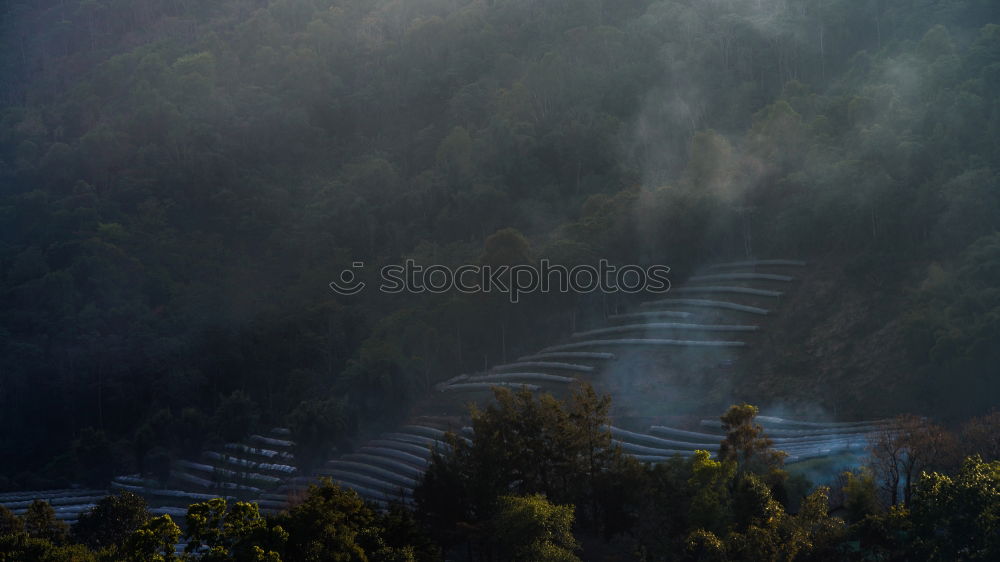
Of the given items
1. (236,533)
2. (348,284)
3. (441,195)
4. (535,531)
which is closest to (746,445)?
(535,531)

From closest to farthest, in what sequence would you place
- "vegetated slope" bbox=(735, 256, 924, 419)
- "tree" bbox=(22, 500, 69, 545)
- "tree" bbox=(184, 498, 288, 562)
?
"tree" bbox=(184, 498, 288, 562)
"tree" bbox=(22, 500, 69, 545)
"vegetated slope" bbox=(735, 256, 924, 419)

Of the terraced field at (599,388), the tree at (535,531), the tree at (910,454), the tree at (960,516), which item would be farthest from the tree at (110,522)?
the tree at (910,454)

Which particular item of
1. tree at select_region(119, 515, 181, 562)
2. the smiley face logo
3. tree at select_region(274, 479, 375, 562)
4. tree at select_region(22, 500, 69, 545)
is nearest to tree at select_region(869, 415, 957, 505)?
tree at select_region(274, 479, 375, 562)

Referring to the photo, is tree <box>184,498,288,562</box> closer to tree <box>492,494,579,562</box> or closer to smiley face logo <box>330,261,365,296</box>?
tree <box>492,494,579,562</box>

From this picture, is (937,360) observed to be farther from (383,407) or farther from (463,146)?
(463,146)

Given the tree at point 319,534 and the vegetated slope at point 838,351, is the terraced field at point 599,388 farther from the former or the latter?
the tree at point 319,534

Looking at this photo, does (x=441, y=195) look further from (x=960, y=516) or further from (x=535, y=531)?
(x=960, y=516)
